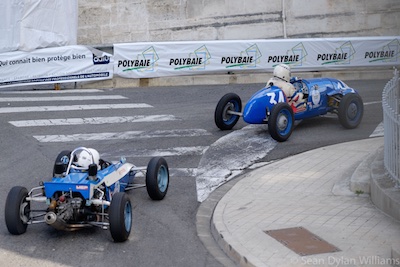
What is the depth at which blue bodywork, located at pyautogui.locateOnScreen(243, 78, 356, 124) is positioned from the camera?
14.0 m

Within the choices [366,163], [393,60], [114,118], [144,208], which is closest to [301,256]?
[144,208]

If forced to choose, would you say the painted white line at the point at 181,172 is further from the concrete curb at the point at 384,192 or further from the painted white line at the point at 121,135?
the concrete curb at the point at 384,192

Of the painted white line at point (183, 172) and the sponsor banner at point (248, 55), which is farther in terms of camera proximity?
the sponsor banner at point (248, 55)

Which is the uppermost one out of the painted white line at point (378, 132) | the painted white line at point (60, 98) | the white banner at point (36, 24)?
the white banner at point (36, 24)

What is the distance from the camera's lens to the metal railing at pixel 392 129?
9.32m

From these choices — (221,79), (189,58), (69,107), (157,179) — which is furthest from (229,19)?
(157,179)

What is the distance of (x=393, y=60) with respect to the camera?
2312 cm

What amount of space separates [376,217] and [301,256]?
5.46 feet

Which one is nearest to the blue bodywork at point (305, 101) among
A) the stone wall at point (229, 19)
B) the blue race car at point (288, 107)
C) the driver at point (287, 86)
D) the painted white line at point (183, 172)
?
the blue race car at point (288, 107)

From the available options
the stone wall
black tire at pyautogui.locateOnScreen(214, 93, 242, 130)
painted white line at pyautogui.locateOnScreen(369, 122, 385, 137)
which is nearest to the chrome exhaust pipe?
black tire at pyautogui.locateOnScreen(214, 93, 242, 130)

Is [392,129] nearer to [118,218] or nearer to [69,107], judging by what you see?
[118,218]

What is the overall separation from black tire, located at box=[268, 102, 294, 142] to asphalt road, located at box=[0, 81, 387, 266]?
20 centimetres

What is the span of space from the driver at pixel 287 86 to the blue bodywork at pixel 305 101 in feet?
0.38

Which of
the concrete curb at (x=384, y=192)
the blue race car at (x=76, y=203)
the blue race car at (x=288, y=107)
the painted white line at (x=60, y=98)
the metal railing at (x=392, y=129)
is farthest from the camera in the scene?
the painted white line at (x=60, y=98)
